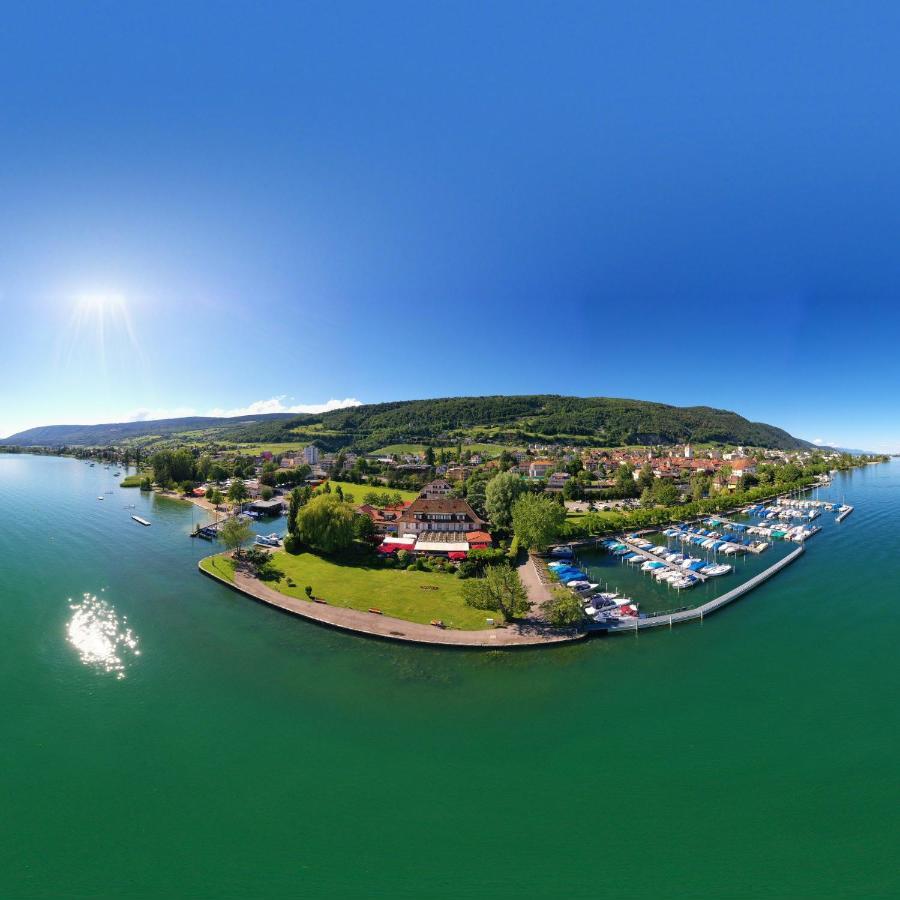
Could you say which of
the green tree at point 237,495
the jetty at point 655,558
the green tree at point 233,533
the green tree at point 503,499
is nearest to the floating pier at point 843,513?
the jetty at point 655,558

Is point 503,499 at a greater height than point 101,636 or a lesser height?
greater

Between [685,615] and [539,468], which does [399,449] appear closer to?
[539,468]

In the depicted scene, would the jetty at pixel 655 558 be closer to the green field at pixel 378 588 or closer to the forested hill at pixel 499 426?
the green field at pixel 378 588

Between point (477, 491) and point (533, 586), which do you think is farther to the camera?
point (477, 491)

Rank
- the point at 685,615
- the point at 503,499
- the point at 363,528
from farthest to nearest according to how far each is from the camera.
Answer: the point at 503,499 → the point at 363,528 → the point at 685,615

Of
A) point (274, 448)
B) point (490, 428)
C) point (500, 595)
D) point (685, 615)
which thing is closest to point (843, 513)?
point (685, 615)

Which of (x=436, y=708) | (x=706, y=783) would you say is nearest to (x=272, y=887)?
(x=436, y=708)
